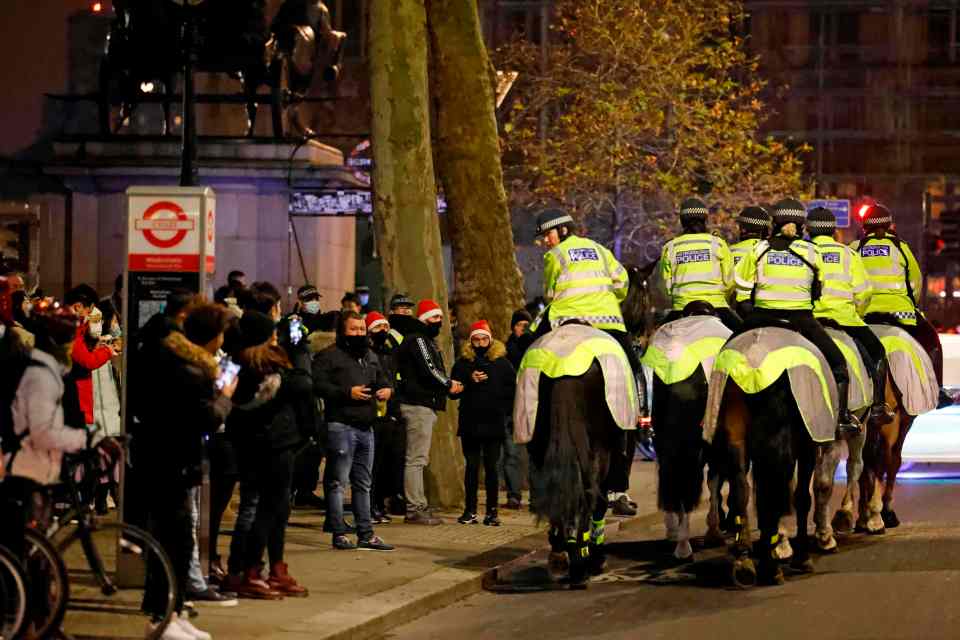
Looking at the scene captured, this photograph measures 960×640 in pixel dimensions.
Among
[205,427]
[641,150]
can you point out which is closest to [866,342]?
[205,427]

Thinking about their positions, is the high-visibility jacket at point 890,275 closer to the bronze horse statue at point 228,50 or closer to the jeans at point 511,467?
the jeans at point 511,467

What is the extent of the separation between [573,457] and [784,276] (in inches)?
82.1

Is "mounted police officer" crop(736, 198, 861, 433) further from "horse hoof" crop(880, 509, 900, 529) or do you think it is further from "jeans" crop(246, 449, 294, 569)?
"jeans" crop(246, 449, 294, 569)

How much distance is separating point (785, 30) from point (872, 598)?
65.4 m

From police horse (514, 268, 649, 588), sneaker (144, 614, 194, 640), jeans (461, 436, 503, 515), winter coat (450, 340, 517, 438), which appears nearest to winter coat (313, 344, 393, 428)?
police horse (514, 268, 649, 588)

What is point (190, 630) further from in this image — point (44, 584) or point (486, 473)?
point (486, 473)

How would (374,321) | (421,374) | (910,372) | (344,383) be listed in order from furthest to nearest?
(421,374), (910,372), (374,321), (344,383)

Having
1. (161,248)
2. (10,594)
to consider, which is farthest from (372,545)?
(10,594)

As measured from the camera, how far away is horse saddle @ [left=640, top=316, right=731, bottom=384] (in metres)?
14.9

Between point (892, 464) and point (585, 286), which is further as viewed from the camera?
point (892, 464)

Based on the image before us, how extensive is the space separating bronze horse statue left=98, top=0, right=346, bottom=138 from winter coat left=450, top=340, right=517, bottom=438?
9609 millimetres

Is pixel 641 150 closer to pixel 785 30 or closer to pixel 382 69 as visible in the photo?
pixel 382 69

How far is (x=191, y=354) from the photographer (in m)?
11.5

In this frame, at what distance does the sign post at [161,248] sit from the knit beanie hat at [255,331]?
1.59 ft
